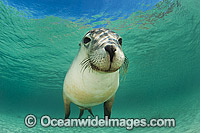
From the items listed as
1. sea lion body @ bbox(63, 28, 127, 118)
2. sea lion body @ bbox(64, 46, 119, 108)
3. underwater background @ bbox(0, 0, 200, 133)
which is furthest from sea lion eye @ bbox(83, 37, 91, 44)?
underwater background @ bbox(0, 0, 200, 133)

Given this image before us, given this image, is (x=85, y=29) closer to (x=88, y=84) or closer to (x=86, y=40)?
(x=86, y=40)

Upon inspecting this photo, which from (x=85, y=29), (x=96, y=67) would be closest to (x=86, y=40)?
(x=96, y=67)

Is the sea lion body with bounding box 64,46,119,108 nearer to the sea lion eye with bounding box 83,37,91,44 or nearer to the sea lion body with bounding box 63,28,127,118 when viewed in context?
the sea lion body with bounding box 63,28,127,118

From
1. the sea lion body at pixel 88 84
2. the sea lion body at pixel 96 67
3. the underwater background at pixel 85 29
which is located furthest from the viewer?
the underwater background at pixel 85 29

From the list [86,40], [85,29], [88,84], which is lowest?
[88,84]

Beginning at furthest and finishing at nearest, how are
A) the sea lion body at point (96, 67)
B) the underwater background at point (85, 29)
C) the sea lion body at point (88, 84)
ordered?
the underwater background at point (85, 29) < the sea lion body at point (88, 84) < the sea lion body at point (96, 67)

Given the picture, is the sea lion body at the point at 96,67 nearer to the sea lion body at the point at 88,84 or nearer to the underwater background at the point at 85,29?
the sea lion body at the point at 88,84

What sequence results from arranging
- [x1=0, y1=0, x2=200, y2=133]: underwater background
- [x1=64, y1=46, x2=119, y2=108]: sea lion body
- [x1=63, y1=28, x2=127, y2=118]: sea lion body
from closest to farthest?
[x1=63, y1=28, x2=127, y2=118]: sea lion body, [x1=64, y1=46, x2=119, y2=108]: sea lion body, [x1=0, y1=0, x2=200, y2=133]: underwater background

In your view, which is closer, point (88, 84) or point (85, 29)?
point (88, 84)

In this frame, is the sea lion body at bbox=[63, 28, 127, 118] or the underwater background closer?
the sea lion body at bbox=[63, 28, 127, 118]

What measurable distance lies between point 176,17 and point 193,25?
3.35 meters

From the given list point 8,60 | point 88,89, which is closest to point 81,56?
point 88,89

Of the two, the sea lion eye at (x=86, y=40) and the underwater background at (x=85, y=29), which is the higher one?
the underwater background at (x=85, y=29)

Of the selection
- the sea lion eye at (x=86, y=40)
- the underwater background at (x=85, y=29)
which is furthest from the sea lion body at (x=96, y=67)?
the underwater background at (x=85, y=29)
